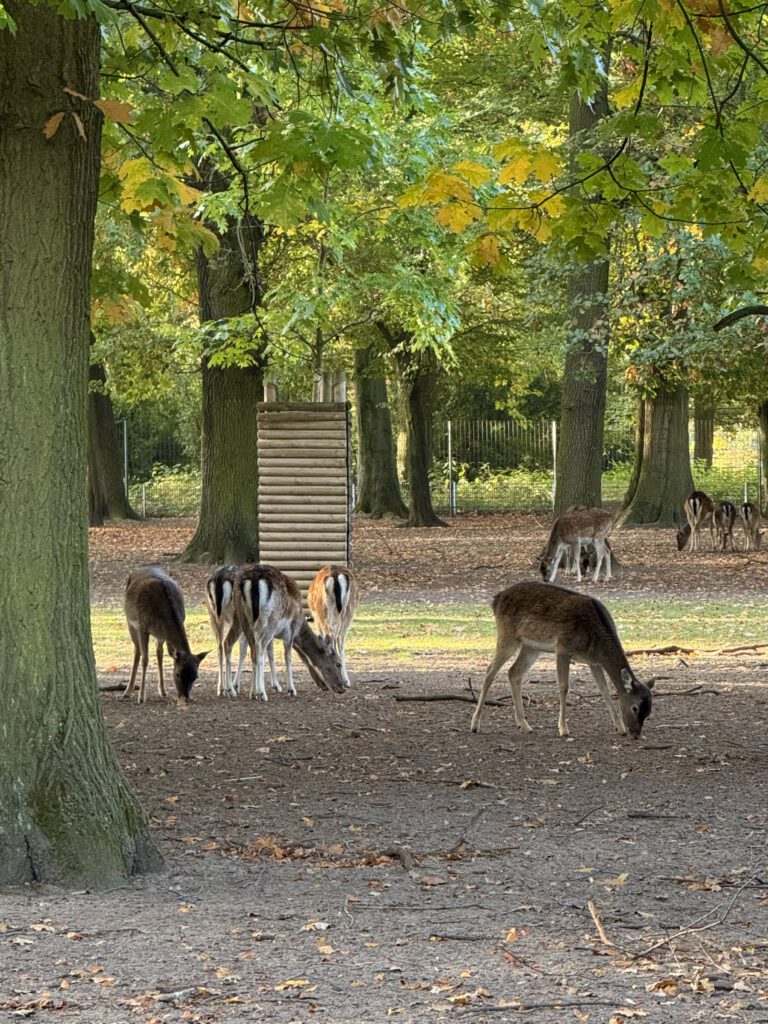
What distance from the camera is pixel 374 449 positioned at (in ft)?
129

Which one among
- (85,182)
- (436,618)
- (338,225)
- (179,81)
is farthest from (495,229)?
(338,225)

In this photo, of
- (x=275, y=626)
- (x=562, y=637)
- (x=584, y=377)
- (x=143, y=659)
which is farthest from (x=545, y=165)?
(x=584, y=377)

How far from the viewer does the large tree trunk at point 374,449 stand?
3872cm

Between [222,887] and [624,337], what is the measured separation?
17.7 meters

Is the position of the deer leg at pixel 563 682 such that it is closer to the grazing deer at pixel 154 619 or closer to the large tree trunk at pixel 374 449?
the grazing deer at pixel 154 619

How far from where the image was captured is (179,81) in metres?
8.13

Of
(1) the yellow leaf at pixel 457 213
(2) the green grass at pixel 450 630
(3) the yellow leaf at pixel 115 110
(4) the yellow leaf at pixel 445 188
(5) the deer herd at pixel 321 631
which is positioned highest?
(3) the yellow leaf at pixel 115 110

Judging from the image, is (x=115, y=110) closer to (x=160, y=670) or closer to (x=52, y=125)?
(x=52, y=125)

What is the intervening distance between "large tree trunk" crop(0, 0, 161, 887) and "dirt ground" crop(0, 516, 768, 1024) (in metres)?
0.32

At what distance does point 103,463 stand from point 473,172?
31.0 m

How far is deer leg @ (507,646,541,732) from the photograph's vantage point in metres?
10.5

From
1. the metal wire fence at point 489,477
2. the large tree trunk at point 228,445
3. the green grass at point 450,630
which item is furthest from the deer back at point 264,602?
the metal wire fence at point 489,477

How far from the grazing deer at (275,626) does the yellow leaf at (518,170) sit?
5391 mm

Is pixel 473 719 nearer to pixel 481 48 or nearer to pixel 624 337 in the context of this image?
pixel 624 337
